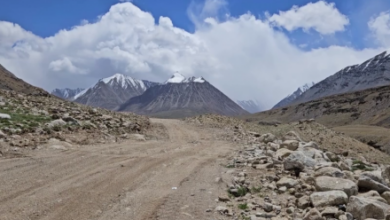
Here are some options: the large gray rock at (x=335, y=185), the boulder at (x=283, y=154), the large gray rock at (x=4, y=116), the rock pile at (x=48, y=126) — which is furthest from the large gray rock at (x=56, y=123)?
the large gray rock at (x=335, y=185)

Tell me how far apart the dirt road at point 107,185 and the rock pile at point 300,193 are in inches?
28.7

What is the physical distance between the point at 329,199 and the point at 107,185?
640 cm

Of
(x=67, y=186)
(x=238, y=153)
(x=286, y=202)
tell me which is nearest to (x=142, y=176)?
(x=67, y=186)

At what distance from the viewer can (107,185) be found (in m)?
11.6

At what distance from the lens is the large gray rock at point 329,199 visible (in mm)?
9723

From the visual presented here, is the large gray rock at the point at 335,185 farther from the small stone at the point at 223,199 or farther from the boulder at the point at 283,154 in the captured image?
the boulder at the point at 283,154

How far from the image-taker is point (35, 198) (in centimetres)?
994

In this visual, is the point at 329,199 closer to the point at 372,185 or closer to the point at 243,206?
the point at 243,206

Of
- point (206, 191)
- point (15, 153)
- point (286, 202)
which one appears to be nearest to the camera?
point (286, 202)

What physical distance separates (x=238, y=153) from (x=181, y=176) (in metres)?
6.97

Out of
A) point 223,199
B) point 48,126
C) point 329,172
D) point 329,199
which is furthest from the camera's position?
point 48,126

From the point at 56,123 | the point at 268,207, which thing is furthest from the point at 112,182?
the point at 56,123

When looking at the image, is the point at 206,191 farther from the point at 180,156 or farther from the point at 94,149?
the point at 94,149

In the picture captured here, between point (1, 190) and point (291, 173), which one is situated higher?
point (291, 173)
